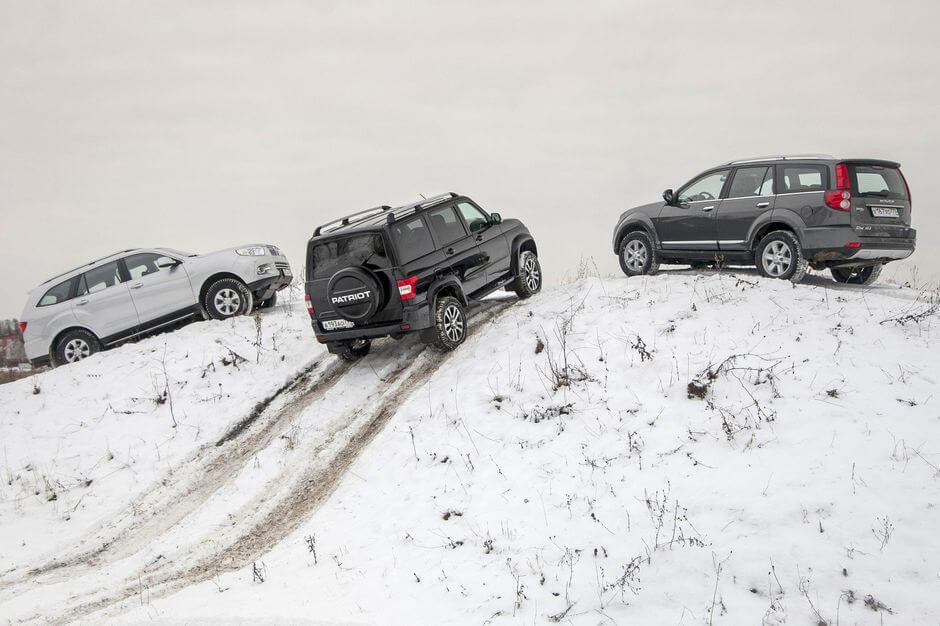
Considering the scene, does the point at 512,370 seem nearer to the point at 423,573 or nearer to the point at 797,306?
the point at 423,573

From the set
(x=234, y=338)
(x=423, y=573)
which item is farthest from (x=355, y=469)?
(x=234, y=338)

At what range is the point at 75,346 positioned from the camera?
1367 cm

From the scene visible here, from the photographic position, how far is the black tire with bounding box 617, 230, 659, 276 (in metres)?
12.4

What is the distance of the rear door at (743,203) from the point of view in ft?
35.3

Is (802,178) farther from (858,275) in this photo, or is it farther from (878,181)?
(858,275)

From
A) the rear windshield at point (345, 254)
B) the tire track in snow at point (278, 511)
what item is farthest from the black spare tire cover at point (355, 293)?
the tire track in snow at point (278, 511)

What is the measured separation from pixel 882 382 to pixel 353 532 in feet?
18.9

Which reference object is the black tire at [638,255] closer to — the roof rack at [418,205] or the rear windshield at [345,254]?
the roof rack at [418,205]

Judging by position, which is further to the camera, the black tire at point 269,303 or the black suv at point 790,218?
the black tire at point 269,303

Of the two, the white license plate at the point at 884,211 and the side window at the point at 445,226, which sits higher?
the side window at the point at 445,226

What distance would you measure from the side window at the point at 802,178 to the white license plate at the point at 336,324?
22.7ft

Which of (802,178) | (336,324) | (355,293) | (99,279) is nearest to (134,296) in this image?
(99,279)

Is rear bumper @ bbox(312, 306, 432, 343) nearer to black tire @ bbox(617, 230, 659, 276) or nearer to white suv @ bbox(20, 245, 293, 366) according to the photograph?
white suv @ bbox(20, 245, 293, 366)

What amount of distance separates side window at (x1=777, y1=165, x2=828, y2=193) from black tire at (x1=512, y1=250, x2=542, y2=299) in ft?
14.1
